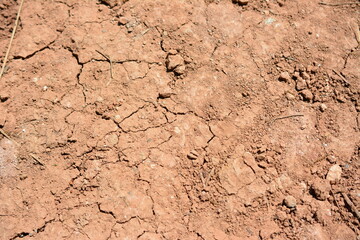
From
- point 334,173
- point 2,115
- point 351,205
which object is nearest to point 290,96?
point 334,173

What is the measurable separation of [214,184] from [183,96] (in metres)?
0.79

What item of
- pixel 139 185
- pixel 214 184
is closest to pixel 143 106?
pixel 139 185

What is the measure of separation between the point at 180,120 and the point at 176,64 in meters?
0.51

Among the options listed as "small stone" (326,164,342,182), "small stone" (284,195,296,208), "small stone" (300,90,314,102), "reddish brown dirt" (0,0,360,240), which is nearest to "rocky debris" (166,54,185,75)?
"reddish brown dirt" (0,0,360,240)

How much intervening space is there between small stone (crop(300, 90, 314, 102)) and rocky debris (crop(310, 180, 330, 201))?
718 mm

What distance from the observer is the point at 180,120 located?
2576 mm

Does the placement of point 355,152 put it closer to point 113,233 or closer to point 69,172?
point 113,233

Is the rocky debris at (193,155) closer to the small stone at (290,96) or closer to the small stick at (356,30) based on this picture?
the small stone at (290,96)

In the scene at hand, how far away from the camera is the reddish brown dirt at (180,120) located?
2.34m

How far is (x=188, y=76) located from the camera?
271 cm

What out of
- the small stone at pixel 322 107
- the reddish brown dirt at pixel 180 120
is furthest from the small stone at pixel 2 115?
the small stone at pixel 322 107

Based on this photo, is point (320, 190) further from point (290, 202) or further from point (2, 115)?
point (2, 115)

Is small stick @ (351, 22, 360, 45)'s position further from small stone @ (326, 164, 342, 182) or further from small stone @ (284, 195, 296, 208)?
small stone @ (284, 195, 296, 208)

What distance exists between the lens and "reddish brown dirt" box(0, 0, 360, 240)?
2.34 meters
